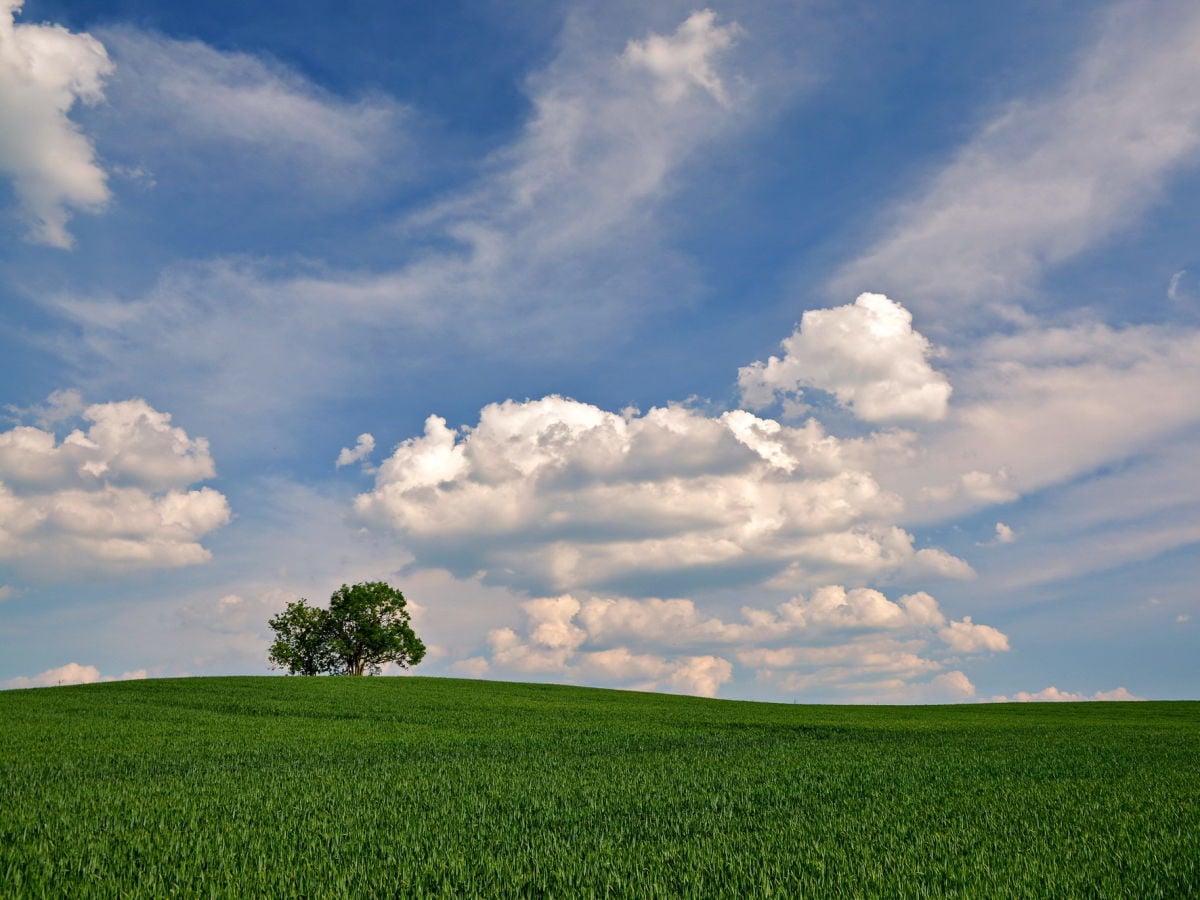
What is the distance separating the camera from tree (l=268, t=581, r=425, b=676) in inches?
2837

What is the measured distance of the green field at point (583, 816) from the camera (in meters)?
7.05

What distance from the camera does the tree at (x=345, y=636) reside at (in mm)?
72062

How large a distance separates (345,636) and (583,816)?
6710cm

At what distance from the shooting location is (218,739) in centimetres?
2239

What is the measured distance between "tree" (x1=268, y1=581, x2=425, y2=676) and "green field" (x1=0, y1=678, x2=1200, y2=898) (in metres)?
47.6

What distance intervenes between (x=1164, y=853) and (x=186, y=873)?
9.38 m

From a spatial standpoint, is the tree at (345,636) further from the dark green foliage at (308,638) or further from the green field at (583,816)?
the green field at (583,816)

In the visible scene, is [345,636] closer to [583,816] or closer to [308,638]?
[308,638]

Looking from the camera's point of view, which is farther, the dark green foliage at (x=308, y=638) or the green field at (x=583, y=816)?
the dark green foliage at (x=308, y=638)

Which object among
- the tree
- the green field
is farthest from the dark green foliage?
the green field

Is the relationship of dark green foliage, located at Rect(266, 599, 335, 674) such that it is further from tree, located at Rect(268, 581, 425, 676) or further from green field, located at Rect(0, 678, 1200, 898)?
green field, located at Rect(0, 678, 1200, 898)

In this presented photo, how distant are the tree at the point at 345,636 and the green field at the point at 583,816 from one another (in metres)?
47.6

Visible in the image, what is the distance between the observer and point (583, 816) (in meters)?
10.4

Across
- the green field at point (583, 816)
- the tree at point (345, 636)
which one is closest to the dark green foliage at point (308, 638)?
the tree at point (345, 636)
